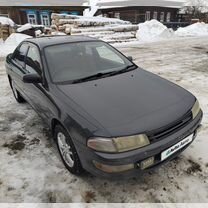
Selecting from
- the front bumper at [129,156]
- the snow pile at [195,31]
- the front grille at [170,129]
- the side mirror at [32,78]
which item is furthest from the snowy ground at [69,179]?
the snow pile at [195,31]

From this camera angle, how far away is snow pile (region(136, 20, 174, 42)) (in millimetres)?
16031

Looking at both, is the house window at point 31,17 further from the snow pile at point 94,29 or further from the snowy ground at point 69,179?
the snowy ground at point 69,179

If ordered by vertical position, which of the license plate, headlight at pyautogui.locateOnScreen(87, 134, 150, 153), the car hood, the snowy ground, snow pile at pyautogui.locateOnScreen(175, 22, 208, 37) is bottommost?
snow pile at pyautogui.locateOnScreen(175, 22, 208, 37)

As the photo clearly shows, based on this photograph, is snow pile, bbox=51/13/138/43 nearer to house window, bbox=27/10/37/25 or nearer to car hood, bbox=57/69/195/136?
house window, bbox=27/10/37/25

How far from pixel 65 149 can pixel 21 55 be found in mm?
2403

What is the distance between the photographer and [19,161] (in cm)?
295

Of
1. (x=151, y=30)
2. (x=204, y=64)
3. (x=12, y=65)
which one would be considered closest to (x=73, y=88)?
(x=12, y=65)

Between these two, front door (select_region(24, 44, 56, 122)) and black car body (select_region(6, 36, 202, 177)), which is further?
front door (select_region(24, 44, 56, 122))

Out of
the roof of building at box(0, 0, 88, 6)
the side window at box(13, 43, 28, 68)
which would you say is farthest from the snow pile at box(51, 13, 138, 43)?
the roof of building at box(0, 0, 88, 6)

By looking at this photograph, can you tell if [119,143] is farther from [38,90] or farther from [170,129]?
[38,90]

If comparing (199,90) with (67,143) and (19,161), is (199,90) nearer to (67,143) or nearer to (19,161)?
(67,143)

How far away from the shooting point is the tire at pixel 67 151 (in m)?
2.45

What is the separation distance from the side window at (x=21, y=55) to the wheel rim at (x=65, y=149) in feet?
6.13

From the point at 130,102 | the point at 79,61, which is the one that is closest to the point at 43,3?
the point at 79,61
